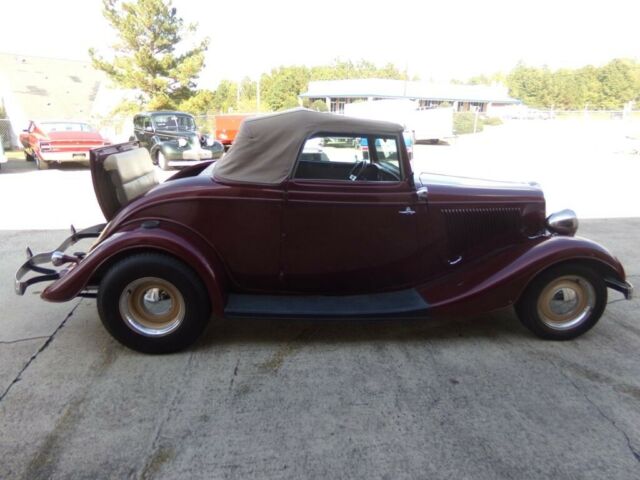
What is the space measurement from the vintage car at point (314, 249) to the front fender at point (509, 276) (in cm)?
1

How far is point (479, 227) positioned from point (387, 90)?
49.8m

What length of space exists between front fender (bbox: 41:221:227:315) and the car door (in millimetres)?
562

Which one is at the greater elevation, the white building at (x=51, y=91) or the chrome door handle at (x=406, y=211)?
the white building at (x=51, y=91)

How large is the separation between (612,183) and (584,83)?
73.0 m

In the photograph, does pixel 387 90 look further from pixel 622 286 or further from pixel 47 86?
pixel 622 286

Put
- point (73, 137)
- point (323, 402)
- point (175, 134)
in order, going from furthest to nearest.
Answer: point (175, 134) → point (73, 137) → point (323, 402)

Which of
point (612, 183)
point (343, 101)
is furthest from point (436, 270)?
point (343, 101)

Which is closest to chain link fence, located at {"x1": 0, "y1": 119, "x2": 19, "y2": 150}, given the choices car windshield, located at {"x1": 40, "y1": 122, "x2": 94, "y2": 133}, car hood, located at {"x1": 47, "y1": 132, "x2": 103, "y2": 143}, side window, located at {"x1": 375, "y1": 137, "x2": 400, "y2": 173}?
car windshield, located at {"x1": 40, "y1": 122, "x2": 94, "y2": 133}

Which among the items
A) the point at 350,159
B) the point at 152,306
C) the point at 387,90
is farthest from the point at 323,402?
the point at 387,90

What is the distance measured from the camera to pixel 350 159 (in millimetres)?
3906

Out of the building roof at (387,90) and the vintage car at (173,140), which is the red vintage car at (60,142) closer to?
the vintage car at (173,140)

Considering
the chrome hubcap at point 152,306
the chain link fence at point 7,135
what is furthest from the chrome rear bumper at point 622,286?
the chain link fence at point 7,135

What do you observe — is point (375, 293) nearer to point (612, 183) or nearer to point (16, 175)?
point (612, 183)

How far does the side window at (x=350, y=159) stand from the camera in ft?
11.8
